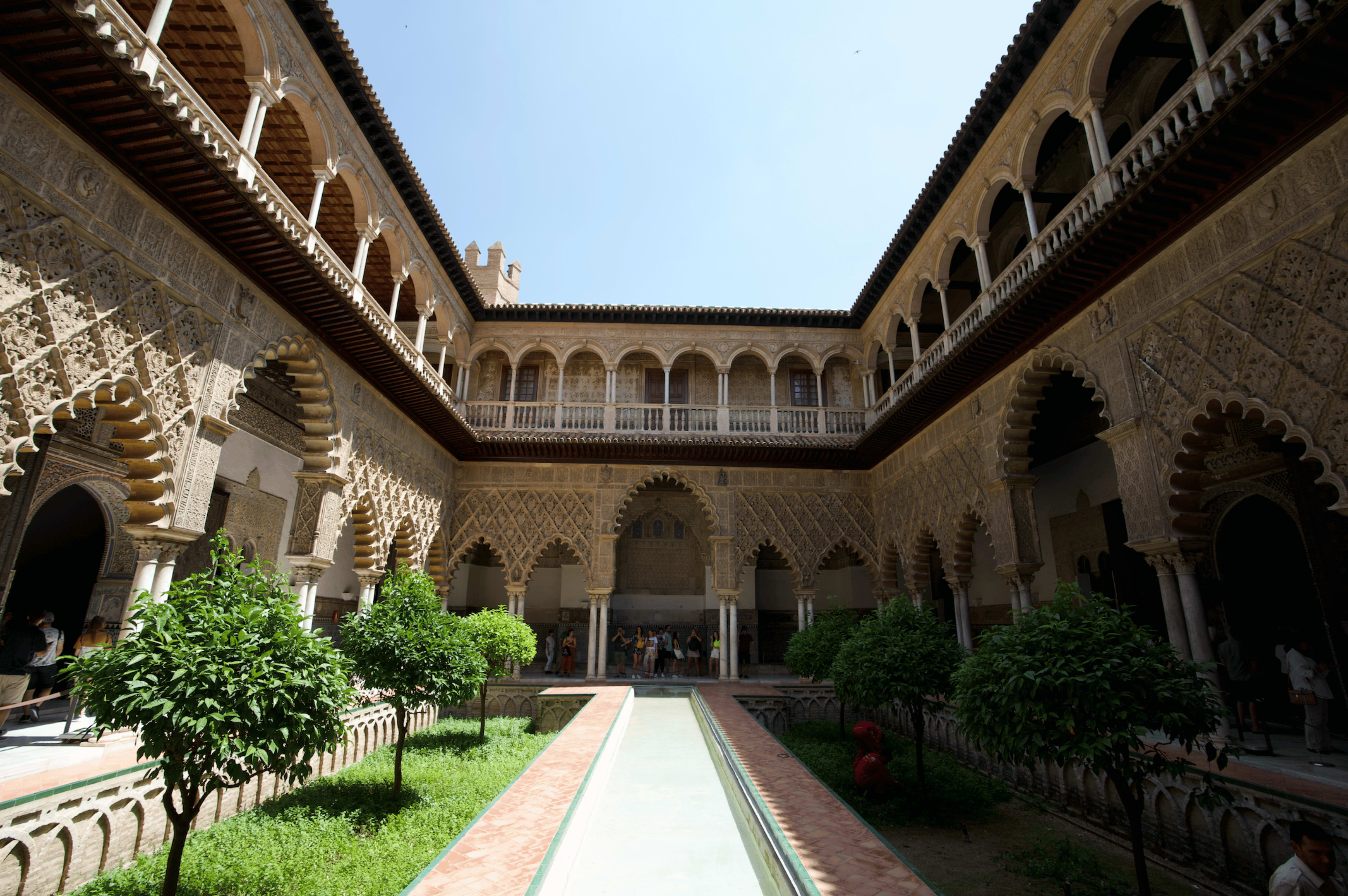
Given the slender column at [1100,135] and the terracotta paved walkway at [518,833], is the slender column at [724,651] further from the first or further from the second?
the slender column at [1100,135]

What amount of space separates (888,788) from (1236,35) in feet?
24.9

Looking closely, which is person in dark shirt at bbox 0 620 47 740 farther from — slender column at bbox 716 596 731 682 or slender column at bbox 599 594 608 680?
slender column at bbox 716 596 731 682

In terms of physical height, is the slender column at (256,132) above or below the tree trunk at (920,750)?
above

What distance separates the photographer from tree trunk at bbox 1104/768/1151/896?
12.5 feet

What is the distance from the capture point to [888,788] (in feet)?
22.7

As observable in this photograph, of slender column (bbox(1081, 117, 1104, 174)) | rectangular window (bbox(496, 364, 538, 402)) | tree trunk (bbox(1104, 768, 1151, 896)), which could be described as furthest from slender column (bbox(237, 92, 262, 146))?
tree trunk (bbox(1104, 768, 1151, 896))

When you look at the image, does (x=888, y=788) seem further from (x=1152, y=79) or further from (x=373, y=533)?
(x=1152, y=79)

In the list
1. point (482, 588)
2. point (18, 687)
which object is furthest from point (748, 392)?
point (18, 687)

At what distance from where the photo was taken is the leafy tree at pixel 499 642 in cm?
930

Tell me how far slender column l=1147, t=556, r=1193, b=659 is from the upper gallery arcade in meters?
0.04

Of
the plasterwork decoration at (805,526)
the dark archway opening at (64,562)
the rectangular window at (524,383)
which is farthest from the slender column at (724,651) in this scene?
the dark archway opening at (64,562)

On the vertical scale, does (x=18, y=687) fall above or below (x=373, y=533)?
below

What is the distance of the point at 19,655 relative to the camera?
667 centimetres

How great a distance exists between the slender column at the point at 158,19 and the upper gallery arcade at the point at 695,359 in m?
0.06
